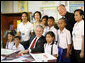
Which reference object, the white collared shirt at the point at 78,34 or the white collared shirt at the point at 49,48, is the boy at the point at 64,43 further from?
the white collared shirt at the point at 49,48

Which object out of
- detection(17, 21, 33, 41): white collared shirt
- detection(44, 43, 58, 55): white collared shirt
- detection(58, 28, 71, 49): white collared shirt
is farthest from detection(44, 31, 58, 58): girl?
detection(17, 21, 33, 41): white collared shirt

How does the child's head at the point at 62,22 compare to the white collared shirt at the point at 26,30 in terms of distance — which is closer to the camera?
the child's head at the point at 62,22

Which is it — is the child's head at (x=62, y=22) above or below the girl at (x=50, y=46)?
above

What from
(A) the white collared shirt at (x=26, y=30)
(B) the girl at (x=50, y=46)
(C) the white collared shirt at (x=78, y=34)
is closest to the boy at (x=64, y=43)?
(C) the white collared shirt at (x=78, y=34)

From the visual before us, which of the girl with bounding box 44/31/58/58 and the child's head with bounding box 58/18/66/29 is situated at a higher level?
the child's head with bounding box 58/18/66/29

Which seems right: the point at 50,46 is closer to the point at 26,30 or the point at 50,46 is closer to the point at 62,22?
the point at 62,22

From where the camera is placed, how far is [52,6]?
415 cm

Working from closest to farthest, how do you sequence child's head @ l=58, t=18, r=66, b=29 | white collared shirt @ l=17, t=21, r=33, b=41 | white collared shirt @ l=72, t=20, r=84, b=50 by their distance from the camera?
white collared shirt @ l=72, t=20, r=84, b=50 < child's head @ l=58, t=18, r=66, b=29 < white collared shirt @ l=17, t=21, r=33, b=41

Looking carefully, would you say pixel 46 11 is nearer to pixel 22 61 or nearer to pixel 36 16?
pixel 36 16

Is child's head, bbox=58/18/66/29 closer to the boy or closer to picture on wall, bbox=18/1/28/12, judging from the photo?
the boy

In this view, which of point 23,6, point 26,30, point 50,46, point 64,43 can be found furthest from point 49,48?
point 23,6

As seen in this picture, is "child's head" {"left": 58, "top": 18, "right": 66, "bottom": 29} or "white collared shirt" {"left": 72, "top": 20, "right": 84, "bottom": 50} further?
"child's head" {"left": 58, "top": 18, "right": 66, "bottom": 29}

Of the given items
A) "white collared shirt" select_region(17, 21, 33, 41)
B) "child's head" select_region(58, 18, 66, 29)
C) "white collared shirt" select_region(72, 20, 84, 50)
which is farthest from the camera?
"white collared shirt" select_region(17, 21, 33, 41)

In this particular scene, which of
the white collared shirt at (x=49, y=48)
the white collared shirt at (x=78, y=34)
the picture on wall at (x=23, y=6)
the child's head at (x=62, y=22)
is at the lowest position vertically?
the white collared shirt at (x=49, y=48)
